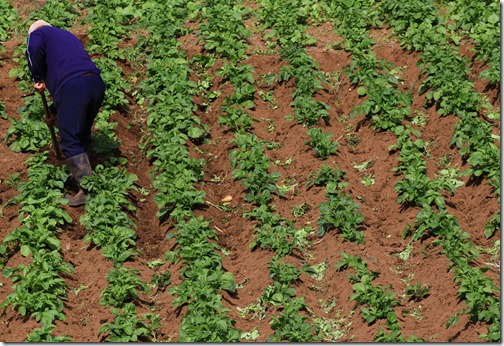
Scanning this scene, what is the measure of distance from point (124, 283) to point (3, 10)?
612 cm

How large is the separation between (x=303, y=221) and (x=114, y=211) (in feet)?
5.94

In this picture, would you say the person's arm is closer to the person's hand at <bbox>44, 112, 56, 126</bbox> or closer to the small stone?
the person's hand at <bbox>44, 112, 56, 126</bbox>

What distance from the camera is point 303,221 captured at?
11.0 metres

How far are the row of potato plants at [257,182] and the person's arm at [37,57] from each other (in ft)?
6.86

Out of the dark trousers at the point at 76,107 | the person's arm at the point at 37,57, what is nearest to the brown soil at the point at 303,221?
the dark trousers at the point at 76,107

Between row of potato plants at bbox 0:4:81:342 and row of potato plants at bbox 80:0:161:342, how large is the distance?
1.08ft

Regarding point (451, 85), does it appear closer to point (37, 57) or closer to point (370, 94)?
point (370, 94)

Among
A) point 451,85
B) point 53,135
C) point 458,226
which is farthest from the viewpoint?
point 451,85

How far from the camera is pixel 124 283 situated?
9.84 metres

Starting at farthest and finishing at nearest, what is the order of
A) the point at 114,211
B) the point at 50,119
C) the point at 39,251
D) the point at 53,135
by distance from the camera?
the point at 53,135 < the point at 50,119 < the point at 114,211 < the point at 39,251

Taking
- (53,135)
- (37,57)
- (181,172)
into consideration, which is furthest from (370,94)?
(37,57)

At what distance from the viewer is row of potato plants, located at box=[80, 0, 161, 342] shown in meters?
9.50

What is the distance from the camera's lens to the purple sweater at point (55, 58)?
11.1 metres

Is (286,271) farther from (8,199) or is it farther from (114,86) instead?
(114,86)
